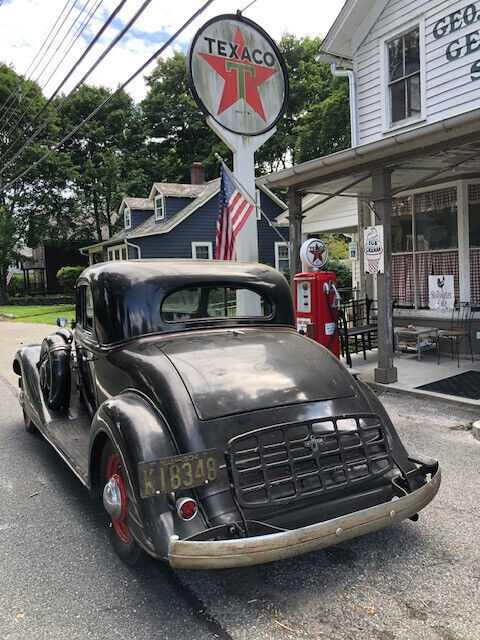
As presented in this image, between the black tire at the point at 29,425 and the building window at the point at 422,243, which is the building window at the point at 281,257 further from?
the black tire at the point at 29,425

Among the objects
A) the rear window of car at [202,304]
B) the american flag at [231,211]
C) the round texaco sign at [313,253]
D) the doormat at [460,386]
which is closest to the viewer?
the rear window of car at [202,304]

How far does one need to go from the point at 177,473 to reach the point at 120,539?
0.87 metres

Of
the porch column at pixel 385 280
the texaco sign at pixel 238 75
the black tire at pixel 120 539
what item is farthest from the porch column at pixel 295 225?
the black tire at pixel 120 539

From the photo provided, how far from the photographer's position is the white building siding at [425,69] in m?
8.92

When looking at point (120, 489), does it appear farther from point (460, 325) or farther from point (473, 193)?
point (473, 193)

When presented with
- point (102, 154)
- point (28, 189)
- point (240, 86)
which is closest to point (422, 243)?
point (240, 86)

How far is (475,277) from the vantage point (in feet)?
29.6

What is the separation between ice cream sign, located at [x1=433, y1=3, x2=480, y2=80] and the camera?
872 cm

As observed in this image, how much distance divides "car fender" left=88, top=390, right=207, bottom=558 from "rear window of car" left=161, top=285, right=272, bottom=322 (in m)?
0.89

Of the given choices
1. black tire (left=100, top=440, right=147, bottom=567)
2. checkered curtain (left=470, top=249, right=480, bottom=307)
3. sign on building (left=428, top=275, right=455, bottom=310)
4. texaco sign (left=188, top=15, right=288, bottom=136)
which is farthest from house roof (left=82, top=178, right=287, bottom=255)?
black tire (left=100, top=440, right=147, bottom=567)

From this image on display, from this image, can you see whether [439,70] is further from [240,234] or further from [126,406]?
[126,406]

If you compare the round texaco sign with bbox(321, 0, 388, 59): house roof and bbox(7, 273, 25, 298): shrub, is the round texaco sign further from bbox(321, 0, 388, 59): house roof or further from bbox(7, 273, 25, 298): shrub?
bbox(7, 273, 25, 298): shrub

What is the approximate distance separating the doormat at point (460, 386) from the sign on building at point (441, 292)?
2000mm

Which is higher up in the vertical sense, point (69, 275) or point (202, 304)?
point (69, 275)
